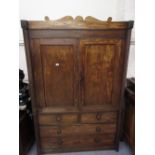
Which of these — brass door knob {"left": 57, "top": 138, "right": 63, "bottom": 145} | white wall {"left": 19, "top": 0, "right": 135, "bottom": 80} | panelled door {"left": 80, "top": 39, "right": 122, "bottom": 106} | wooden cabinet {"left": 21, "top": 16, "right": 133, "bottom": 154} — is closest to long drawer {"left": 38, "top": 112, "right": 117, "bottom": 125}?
wooden cabinet {"left": 21, "top": 16, "right": 133, "bottom": 154}

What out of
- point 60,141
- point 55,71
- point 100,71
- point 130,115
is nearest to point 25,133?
point 60,141

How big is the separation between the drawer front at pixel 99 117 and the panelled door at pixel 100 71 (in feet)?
0.40

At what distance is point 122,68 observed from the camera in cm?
158

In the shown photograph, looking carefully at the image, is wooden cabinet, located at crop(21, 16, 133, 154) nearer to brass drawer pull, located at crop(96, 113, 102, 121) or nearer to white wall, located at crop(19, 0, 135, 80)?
brass drawer pull, located at crop(96, 113, 102, 121)

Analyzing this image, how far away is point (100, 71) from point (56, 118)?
0.75 m

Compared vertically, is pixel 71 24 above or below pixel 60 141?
above

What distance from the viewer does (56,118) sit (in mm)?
1702

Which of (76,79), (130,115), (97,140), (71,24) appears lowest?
(97,140)

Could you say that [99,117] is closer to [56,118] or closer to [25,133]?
[56,118]

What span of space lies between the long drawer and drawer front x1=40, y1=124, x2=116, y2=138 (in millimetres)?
68

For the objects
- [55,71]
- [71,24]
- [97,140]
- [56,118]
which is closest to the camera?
[71,24]
